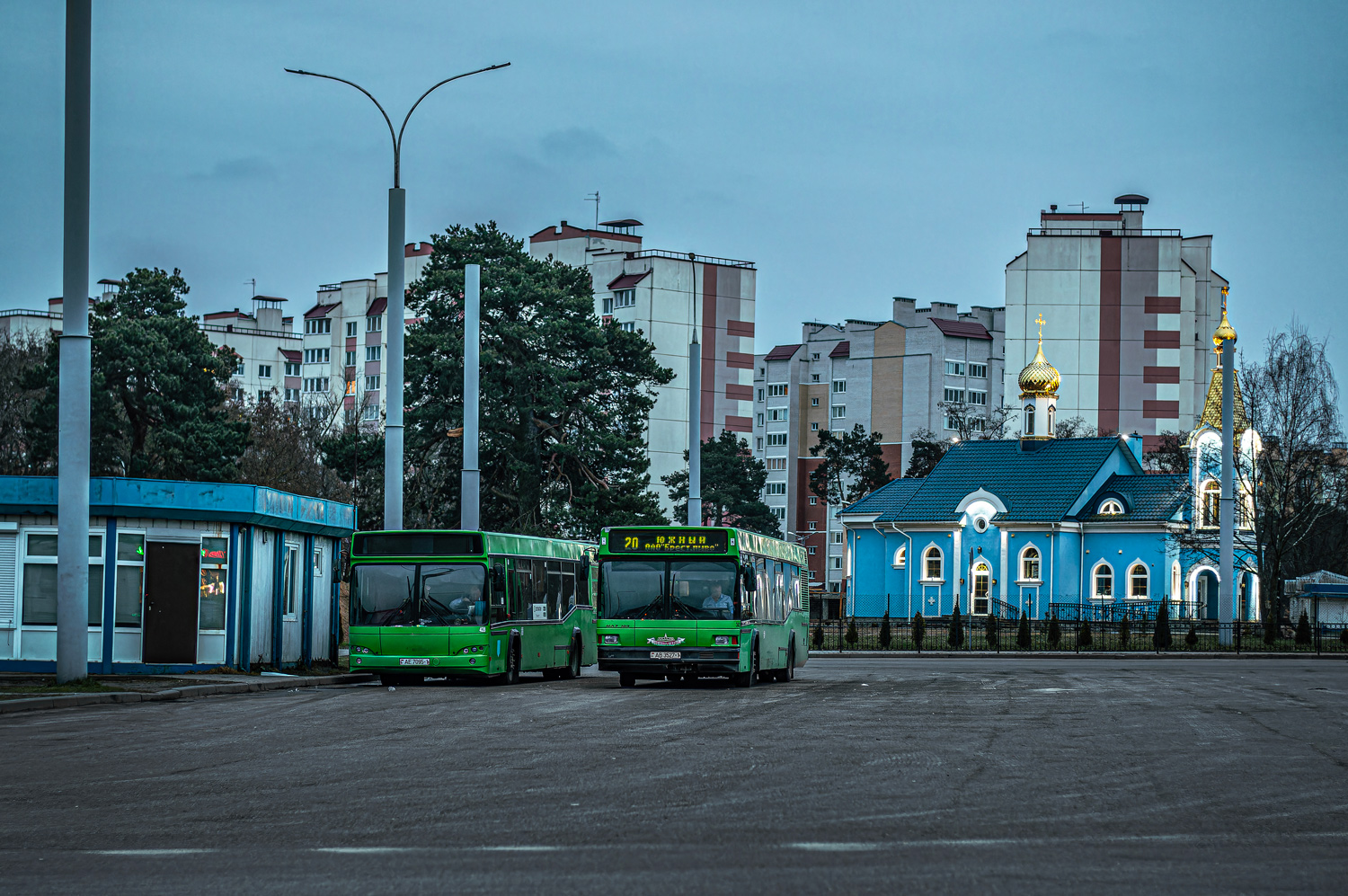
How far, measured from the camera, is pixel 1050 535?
77.7 meters

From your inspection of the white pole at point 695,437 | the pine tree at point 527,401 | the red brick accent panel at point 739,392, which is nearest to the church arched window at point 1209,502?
the pine tree at point 527,401

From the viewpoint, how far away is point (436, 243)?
6181 centimetres

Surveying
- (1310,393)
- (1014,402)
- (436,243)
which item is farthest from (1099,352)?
(436,243)

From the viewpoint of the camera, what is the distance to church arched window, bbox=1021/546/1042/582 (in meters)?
78.0

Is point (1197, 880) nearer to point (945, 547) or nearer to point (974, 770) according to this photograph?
point (974, 770)

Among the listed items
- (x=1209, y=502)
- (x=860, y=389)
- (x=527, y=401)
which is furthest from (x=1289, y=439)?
(x=860, y=389)

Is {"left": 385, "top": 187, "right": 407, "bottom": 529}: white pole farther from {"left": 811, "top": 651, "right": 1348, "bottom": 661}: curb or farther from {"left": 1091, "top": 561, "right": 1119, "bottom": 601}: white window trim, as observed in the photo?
{"left": 1091, "top": 561, "right": 1119, "bottom": 601}: white window trim

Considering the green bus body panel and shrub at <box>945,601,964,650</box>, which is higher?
the green bus body panel

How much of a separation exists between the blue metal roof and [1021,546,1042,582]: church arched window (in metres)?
55.0

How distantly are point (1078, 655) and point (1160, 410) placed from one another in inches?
2895

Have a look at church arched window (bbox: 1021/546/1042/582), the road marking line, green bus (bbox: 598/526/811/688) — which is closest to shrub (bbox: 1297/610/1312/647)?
church arched window (bbox: 1021/546/1042/582)

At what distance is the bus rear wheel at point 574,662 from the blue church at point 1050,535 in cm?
4374

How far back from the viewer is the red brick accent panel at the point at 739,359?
12281 centimetres

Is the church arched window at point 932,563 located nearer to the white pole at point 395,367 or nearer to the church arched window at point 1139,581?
the church arched window at point 1139,581
